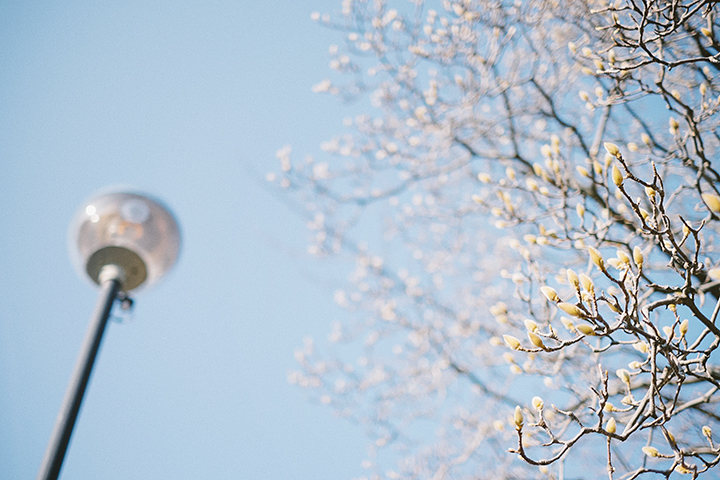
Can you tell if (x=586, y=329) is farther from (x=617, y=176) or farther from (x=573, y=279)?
(x=617, y=176)

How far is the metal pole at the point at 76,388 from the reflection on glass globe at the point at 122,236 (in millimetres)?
186

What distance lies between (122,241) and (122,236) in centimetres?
3

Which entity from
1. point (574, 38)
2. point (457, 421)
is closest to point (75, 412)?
point (457, 421)

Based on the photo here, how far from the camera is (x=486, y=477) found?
3748 millimetres

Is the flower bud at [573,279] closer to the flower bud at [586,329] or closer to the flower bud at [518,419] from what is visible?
the flower bud at [586,329]

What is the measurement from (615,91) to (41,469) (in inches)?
135

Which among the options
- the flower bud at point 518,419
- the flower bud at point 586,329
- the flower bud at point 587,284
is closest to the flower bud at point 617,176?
the flower bud at point 587,284

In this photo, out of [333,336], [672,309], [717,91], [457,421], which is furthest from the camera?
[333,336]

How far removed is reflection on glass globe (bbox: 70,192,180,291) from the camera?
2.50 meters

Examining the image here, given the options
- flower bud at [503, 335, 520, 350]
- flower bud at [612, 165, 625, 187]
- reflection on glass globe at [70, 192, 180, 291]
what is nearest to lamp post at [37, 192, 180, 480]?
reflection on glass globe at [70, 192, 180, 291]

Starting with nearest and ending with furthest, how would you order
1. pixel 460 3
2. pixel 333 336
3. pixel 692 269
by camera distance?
pixel 692 269 < pixel 460 3 < pixel 333 336

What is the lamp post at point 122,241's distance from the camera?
8.14 feet

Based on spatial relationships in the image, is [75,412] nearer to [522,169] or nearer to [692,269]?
[692,269]

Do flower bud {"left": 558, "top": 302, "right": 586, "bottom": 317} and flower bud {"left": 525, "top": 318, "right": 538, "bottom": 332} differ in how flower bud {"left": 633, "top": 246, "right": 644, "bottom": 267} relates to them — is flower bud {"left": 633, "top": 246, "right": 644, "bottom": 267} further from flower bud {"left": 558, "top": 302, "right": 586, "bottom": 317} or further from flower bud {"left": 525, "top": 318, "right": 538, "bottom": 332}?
flower bud {"left": 525, "top": 318, "right": 538, "bottom": 332}
